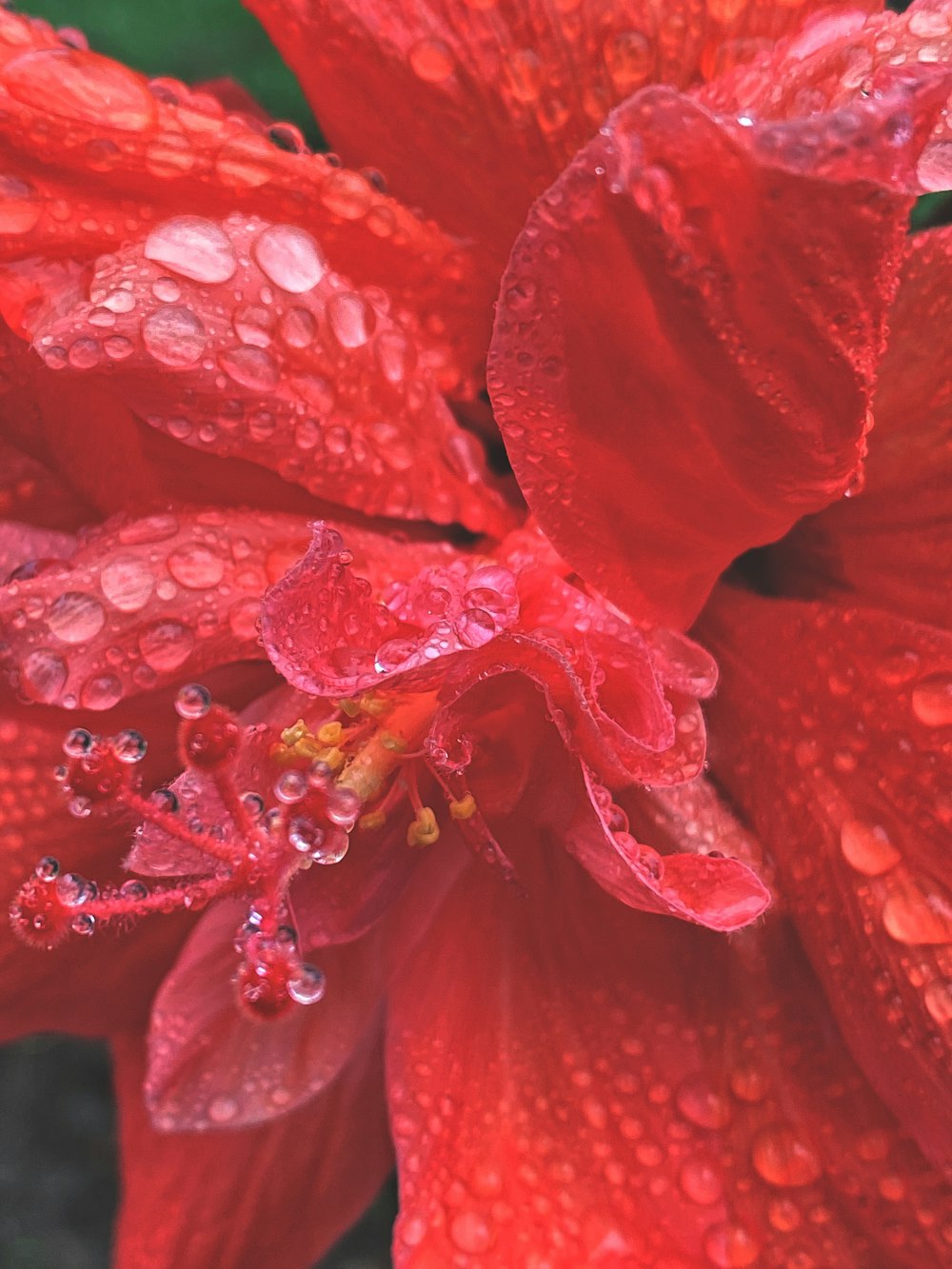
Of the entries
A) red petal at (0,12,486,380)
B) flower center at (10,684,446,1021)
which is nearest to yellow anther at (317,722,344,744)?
flower center at (10,684,446,1021)

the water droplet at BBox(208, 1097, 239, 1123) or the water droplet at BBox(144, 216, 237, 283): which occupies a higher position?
the water droplet at BBox(144, 216, 237, 283)

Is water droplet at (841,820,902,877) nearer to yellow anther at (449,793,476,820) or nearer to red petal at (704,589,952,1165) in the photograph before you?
red petal at (704,589,952,1165)

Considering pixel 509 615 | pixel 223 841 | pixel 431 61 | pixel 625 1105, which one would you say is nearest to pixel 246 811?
pixel 223 841

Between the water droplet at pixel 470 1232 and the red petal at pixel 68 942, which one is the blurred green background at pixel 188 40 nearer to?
the red petal at pixel 68 942

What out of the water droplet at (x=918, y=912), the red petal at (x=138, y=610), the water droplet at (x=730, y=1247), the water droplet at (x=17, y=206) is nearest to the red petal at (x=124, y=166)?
the water droplet at (x=17, y=206)

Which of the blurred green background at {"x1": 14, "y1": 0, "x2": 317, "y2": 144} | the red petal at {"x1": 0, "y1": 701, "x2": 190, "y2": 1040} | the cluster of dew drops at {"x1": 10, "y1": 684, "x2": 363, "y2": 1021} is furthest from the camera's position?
the blurred green background at {"x1": 14, "y1": 0, "x2": 317, "y2": 144}

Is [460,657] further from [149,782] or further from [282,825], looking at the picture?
[149,782]
